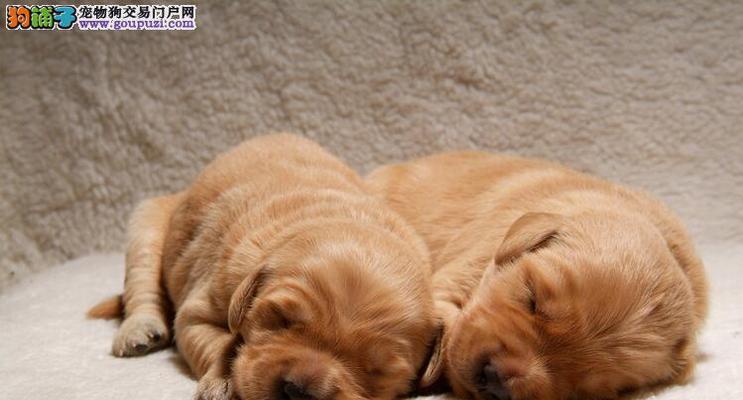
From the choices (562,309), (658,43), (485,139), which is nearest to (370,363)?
(562,309)

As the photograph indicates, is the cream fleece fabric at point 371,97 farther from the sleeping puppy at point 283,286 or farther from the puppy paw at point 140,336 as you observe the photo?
the puppy paw at point 140,336

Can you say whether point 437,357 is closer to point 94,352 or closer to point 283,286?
point 283,286

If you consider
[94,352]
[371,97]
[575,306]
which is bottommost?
[94,352]

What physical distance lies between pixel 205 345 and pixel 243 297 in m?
0.44

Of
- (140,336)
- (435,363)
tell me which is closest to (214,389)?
(435,363)

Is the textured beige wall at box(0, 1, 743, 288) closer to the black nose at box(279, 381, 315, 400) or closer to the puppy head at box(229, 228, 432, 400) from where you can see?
the puppy head at box(229, 228, 432, 400)

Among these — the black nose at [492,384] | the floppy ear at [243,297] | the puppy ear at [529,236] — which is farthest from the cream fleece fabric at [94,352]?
the puppy ear at [529,236]

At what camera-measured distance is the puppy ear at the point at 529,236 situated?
321 centimetres

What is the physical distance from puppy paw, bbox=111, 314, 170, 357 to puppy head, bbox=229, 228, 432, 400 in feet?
2.91

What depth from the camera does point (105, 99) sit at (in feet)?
18.0

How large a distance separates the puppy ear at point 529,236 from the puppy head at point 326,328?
0.42 m

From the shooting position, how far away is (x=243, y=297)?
3000 mm

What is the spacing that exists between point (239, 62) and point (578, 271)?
3.31 meters

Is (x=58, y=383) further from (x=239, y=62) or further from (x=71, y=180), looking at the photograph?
(x=239, y=62)
